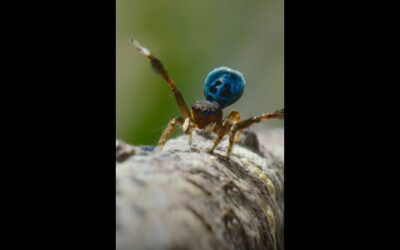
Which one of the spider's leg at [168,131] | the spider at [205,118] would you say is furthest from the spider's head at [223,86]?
the spider's leg at [168,131]

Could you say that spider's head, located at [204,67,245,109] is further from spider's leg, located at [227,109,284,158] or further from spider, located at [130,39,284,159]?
Answer: spider's leg, located at [227,109,284,158]

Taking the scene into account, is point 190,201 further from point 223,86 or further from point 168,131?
point 223,86

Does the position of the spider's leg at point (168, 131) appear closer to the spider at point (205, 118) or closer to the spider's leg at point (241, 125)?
the spider at point (205, 118)

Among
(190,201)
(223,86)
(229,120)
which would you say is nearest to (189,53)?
(223,86)

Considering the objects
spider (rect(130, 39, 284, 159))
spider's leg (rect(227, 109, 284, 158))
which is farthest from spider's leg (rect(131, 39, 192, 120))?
spider's leg (rect(227, 109, 284, 158))
